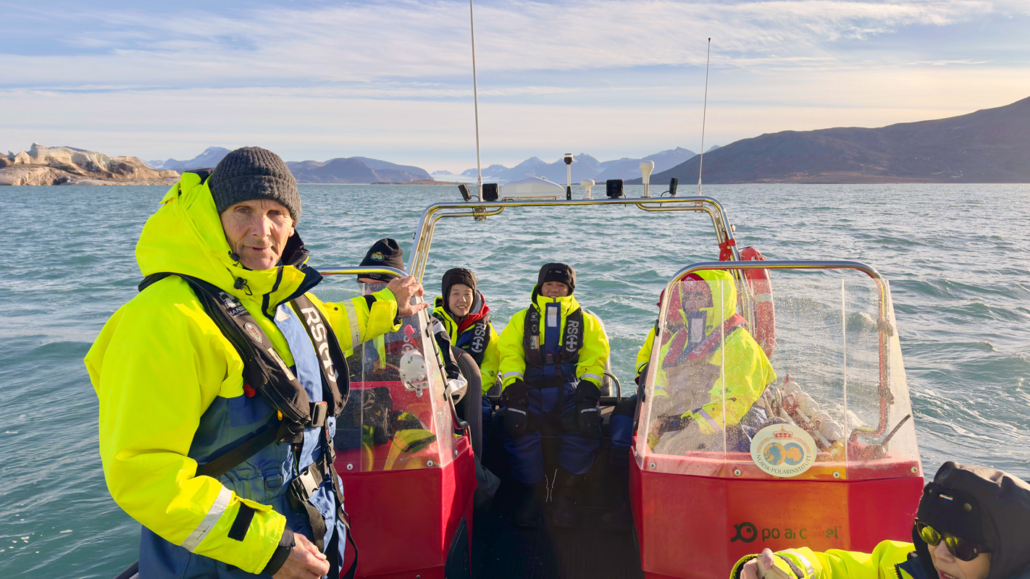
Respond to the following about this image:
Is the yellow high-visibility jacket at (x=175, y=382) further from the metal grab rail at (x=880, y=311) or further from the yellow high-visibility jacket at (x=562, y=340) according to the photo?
the yellow high-visibility jacket at (x=562, y=340)

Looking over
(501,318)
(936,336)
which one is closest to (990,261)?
(936,336)

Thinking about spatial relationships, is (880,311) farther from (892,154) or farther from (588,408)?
(892,154)

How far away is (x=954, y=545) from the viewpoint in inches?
56.7

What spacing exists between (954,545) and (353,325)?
5.66ft

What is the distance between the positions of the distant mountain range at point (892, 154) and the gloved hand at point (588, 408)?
11379 cm

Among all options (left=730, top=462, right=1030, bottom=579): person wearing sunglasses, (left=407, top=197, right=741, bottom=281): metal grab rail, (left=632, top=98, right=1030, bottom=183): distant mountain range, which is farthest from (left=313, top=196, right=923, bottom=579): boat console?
(left=632, top=98, right=1030, bottom=183): distant mountain range

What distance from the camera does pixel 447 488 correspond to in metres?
2.25

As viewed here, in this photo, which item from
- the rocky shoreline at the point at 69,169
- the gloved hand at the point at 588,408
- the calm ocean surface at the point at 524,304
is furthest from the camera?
the rocky shoreline at the point at 69,169

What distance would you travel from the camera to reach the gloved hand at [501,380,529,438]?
10.7 feet

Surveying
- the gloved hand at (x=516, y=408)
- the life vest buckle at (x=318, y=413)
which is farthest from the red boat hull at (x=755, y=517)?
the life vest buckle at (x=318, y=413)

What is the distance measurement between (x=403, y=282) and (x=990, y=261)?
1935 cm

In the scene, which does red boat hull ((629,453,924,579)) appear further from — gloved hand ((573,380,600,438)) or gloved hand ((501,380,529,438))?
gloved hand ((501,380,529,438))

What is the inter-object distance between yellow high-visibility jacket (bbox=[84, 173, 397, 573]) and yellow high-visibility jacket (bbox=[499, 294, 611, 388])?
2384mm

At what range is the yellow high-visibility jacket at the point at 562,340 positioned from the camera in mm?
3639
